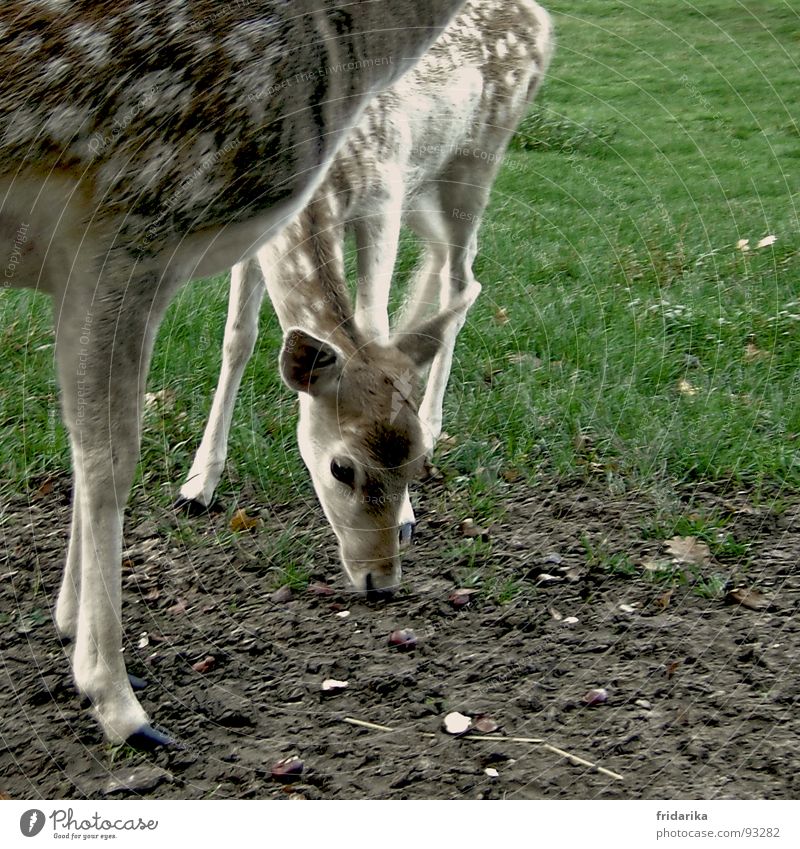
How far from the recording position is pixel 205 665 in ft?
10.0

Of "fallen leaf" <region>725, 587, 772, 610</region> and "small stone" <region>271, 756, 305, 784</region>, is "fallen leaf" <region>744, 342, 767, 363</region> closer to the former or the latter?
"fallen leaf" <region>725, 587, 772, 610</region>

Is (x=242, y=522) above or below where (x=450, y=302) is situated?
below

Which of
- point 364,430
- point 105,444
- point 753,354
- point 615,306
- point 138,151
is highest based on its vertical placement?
point 138,151

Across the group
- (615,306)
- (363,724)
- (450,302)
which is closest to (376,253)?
(450,302)

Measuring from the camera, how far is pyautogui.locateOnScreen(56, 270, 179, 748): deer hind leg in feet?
8.15

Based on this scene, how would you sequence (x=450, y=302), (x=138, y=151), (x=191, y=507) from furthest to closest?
1. (x=450, y=302)
2. (x=191, y=507)
3. (x=138, y=151)

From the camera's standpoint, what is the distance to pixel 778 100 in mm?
4641

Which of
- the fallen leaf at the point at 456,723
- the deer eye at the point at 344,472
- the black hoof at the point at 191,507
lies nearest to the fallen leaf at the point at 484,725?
the fallen leaf at the point at 456,723

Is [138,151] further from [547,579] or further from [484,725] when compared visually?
[547,579]

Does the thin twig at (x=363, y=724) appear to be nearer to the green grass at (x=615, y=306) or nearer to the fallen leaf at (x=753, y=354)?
the green grass at (x=615, y=306)

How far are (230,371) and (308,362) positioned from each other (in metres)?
1.01

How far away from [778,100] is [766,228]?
57cm

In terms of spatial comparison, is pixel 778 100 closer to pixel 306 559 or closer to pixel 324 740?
pixel 306 559

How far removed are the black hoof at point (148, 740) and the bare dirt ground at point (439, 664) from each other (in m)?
0.03
